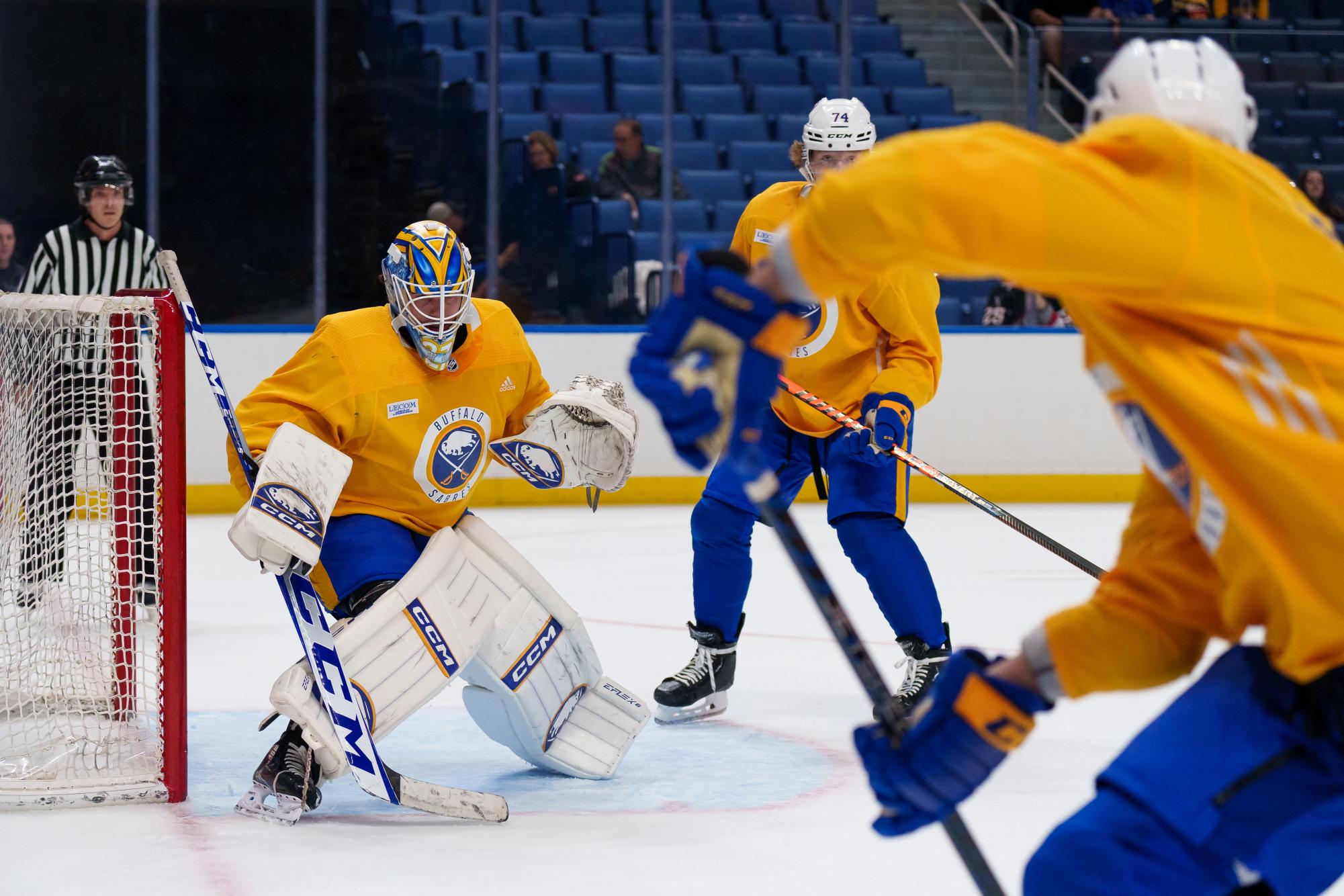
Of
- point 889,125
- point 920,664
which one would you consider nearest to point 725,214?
point 889,125

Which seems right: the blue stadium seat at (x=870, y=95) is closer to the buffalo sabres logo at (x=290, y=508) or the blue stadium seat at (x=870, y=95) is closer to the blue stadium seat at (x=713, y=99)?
the blue stadium seat at (x=713, y=99)

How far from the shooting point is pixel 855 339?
3.28 meters

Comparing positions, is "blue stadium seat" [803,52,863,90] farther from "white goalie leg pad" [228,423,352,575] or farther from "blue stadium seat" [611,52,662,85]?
"white goalie leg pad" [228,423,352,575]

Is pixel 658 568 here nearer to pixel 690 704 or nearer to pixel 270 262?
pixel 690 704

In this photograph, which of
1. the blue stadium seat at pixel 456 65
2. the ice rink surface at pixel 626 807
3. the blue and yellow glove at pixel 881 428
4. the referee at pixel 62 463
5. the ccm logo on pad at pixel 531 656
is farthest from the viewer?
the blue stadium seat at pixel 456 65

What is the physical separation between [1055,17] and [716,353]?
7819mm

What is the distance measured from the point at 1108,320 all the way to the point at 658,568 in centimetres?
395

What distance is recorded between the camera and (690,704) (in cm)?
332

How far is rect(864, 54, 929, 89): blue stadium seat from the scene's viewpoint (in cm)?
848

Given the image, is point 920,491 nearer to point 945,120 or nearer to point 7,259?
point 945,120

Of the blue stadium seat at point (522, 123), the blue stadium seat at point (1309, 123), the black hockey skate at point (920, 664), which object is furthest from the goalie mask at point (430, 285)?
the blue stadium seat at point (1309, 123)

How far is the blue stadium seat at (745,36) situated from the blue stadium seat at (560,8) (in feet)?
2.41

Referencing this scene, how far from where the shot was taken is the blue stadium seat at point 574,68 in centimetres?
782

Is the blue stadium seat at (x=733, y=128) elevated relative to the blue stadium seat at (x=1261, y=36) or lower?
lower
